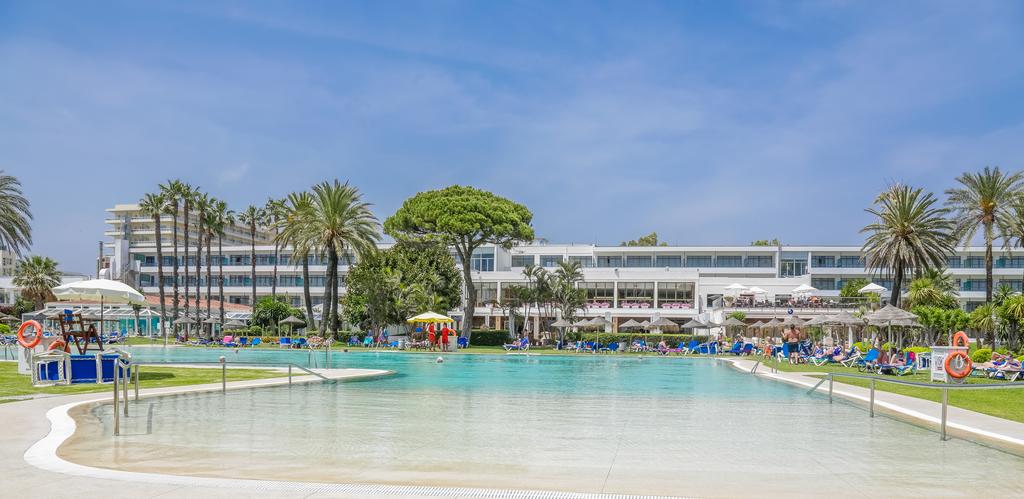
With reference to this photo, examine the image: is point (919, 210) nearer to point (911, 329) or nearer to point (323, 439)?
point (911, 329)

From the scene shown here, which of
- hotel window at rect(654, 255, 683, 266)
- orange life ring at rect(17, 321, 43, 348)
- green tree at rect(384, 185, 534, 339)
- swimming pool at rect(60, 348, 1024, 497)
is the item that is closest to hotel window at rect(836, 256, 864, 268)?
hotel window at rect(654, 255, 683, 266)

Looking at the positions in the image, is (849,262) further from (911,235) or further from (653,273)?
(911,235)

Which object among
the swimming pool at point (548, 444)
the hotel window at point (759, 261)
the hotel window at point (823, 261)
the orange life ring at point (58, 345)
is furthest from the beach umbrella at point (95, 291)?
the hotel window at point (823, 261)

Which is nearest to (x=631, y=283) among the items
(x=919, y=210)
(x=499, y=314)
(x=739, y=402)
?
(x=499, y=314)

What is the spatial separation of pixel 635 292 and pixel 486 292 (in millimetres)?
13343

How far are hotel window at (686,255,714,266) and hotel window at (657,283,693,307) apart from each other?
1466 centimetres

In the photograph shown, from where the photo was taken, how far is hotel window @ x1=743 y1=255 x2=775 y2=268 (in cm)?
8744

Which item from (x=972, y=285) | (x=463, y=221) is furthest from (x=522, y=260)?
(x=972, y=285)

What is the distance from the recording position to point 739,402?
18.2 m

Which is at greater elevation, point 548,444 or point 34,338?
point 34,338

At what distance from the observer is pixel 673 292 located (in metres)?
74.2

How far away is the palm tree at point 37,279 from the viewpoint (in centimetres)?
7606

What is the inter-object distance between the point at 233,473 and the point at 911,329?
45002 millimetres

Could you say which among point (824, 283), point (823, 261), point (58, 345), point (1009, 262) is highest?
point (823, 261)
